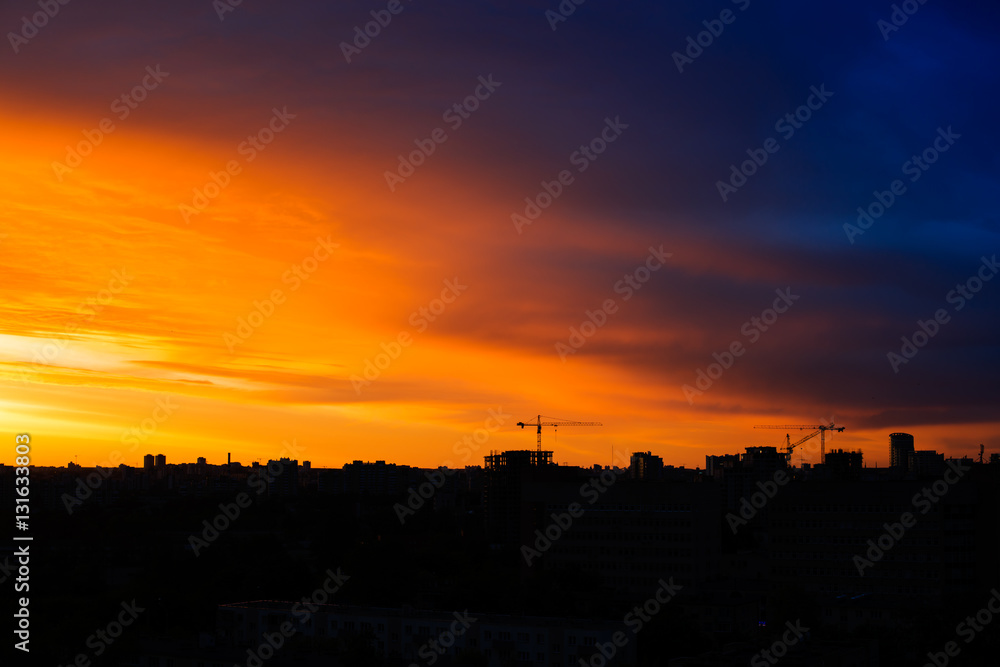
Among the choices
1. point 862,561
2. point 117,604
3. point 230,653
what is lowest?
point 230,653

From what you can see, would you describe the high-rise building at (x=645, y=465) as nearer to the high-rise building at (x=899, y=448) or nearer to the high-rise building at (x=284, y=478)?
the high-rise building at (x=899, y=448)

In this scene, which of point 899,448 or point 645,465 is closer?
point 899,448

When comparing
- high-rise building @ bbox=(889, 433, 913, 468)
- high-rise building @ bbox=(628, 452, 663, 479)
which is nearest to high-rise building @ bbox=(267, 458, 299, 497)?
high-rise building @ bbox=(628, 452, 663, 479)

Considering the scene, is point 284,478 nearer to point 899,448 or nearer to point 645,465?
point 645,465

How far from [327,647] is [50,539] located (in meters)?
47.5

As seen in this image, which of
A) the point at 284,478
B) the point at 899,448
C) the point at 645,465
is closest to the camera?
the point at 899,448

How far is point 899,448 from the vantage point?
109125 millimetres

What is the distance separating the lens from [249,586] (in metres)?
50.2

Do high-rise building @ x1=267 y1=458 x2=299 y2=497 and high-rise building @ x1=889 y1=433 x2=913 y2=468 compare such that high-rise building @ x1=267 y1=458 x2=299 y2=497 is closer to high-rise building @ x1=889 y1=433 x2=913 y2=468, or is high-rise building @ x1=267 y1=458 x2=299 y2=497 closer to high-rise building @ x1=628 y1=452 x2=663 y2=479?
high-rise building @ x1=628 y1=452 x2=663 y2=479

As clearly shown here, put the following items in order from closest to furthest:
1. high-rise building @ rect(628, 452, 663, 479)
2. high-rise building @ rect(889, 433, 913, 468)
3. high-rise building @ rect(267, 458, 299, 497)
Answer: high-rise building @ rect(889, 433, 913, 468), high-rise building @ rect(628, 452, 663, 479), high-rise building @ rect(267, 458, 299, 497)

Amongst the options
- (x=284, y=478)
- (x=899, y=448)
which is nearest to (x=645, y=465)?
(x=899, y=448)

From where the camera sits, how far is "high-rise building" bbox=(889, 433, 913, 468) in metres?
108

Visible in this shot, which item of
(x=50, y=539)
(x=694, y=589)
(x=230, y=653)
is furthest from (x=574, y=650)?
(x=50, y=539)

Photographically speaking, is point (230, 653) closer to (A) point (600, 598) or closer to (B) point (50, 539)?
(A) point (600, 598)
